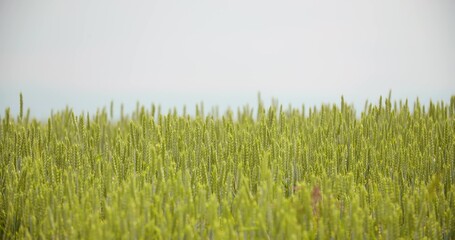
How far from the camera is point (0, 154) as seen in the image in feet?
13.0

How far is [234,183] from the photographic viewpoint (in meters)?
3.18

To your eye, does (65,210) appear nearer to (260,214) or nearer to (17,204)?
(17,204)

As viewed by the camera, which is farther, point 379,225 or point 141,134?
point 141,134

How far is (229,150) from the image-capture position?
11.1 ft

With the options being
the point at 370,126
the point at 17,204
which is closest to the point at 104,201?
the point at 17,204

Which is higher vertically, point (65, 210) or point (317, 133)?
point (317, 133)

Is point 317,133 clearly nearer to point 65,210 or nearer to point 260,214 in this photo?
point 260,214

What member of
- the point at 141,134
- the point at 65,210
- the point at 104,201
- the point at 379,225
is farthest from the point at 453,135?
the point at 65,210

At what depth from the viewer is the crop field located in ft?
7.72

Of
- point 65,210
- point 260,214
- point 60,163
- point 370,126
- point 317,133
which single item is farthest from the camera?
point 370,126

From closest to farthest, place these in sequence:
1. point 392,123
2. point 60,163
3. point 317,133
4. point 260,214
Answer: point 260,214
point 60,163
point 317,133
point 392,123

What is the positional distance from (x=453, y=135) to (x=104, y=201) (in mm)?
2942

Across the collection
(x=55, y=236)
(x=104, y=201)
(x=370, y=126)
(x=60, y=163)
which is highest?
(x=370, y=126)

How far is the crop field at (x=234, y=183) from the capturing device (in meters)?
2.35
